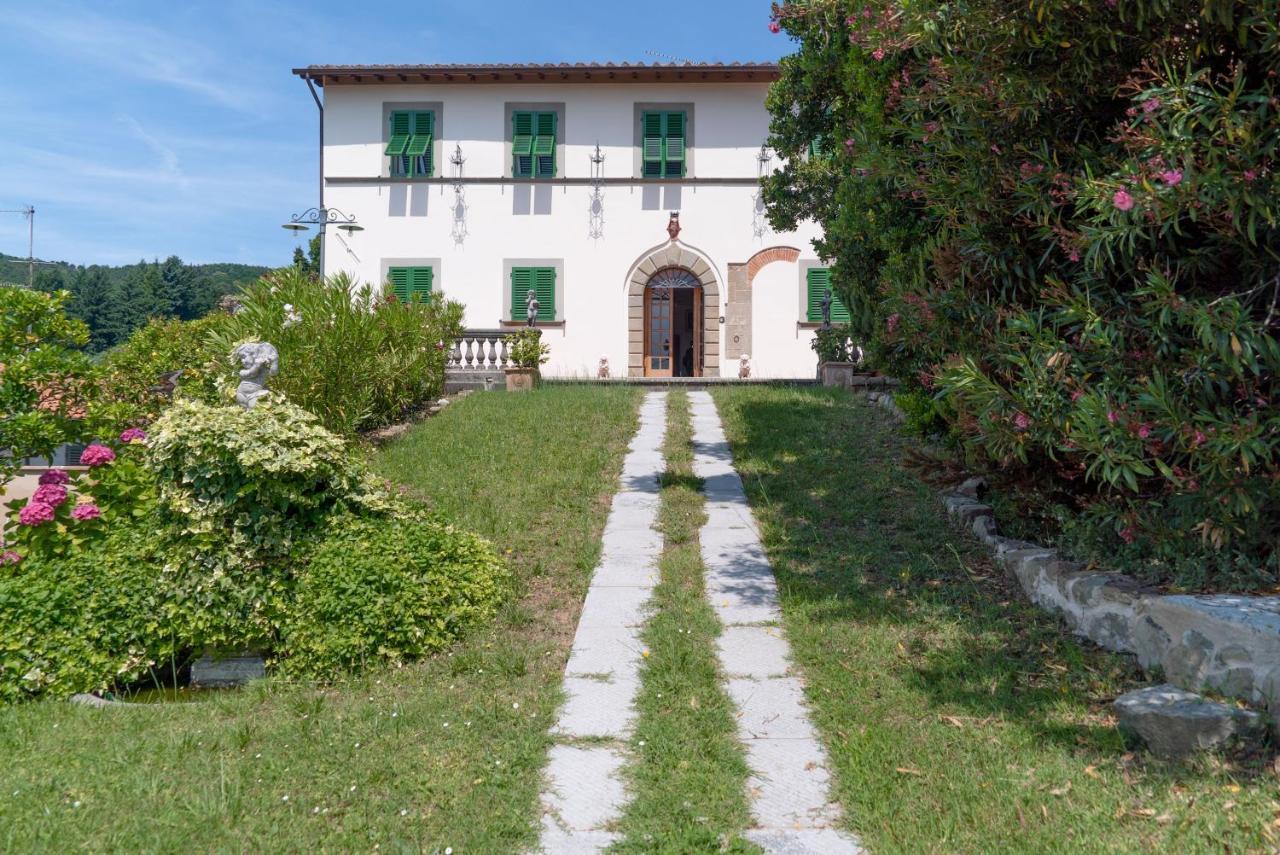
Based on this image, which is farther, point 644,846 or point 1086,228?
point 1086,228

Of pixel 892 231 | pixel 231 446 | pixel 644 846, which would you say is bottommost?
pixel 644 846

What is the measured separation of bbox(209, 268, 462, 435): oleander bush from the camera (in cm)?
936

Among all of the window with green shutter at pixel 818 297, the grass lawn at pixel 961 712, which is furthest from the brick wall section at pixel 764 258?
the grass lawn at pixel 961 712

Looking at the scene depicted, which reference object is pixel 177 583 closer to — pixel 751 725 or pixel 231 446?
pixel 231 446

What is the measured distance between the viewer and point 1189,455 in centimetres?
423

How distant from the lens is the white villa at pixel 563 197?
19.3 m

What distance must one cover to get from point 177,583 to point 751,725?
3404 millimetres

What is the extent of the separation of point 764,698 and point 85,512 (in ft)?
14.1

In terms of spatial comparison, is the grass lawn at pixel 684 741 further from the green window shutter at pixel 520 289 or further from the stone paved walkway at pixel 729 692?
the green window shutter at pixel 520 289

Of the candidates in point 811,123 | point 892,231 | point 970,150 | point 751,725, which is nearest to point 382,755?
point 751,725

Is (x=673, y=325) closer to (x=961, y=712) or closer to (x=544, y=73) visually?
(x=544, y=73)

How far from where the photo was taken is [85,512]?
5621 millimetres

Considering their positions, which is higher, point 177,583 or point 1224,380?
point 1224,380

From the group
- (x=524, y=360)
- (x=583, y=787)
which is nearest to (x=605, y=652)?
(x=583, y=787)
